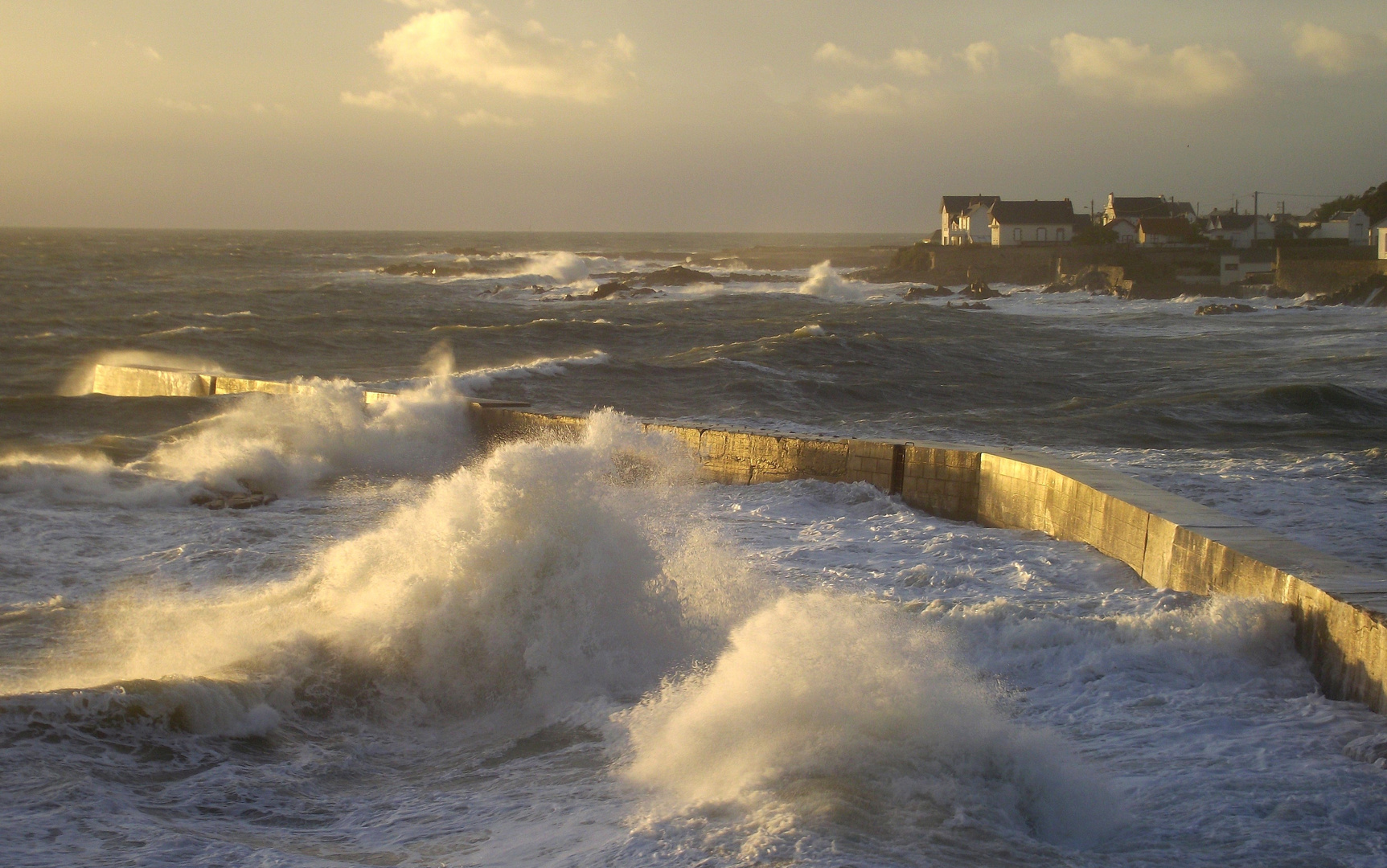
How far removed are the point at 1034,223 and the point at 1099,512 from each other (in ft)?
226

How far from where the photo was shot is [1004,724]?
17.5 ft

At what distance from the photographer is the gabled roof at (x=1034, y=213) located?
241 feet

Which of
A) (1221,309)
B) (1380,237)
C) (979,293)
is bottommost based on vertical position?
(1221,309)

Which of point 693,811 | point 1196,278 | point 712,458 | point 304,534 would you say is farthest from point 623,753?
point 1196,278

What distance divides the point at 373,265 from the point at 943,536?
85.6 metres

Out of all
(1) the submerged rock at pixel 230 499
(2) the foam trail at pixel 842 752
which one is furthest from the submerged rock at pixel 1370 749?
(1) the submerged rock at pixel 230 499

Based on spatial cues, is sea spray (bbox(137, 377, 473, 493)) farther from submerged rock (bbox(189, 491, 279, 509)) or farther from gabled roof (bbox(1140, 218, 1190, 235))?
gabled roof (bbox(1140, 218, 1190, 235))

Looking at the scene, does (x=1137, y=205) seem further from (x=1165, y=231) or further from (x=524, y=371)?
(x=524, y=371)

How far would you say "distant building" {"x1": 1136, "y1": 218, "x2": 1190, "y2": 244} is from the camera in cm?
6838

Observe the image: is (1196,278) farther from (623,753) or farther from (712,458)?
(623,753)

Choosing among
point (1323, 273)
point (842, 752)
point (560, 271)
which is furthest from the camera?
point (560, 271)

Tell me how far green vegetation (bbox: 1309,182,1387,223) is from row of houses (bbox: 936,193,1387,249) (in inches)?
21.1

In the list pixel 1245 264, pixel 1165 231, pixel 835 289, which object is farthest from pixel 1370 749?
pixel 1165 231

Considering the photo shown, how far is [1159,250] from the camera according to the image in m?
62.2
